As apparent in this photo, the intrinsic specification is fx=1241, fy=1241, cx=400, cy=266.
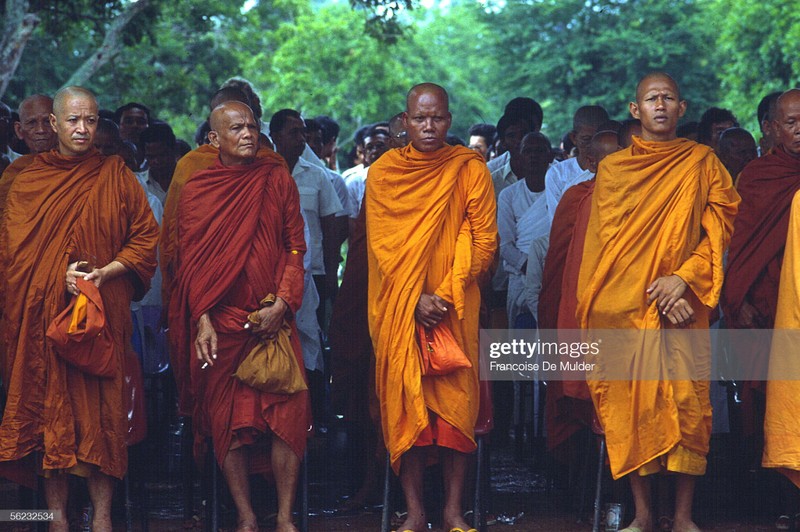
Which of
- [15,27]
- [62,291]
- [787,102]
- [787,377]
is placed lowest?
[787,377]

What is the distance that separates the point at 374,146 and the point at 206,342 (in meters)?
4.11

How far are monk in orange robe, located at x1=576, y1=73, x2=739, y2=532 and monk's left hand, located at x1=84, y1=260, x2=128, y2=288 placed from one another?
2.42 m

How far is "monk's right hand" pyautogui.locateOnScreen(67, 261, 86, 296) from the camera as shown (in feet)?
20.4

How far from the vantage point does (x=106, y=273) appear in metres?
6.33

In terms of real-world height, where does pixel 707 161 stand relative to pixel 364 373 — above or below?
above

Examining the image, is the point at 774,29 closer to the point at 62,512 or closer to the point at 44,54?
the point at 44,54

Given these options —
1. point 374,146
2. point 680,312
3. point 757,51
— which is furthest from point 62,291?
point 757,51

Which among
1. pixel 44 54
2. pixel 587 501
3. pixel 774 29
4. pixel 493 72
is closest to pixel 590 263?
pixel 587 501

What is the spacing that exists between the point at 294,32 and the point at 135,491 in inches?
807

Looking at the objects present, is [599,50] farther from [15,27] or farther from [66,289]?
[66,289]

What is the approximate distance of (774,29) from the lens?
2217cm

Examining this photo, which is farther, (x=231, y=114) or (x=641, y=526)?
(x=231, y=114)

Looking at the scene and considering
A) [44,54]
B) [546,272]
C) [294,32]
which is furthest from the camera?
[294,32]

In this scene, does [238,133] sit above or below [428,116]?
below
